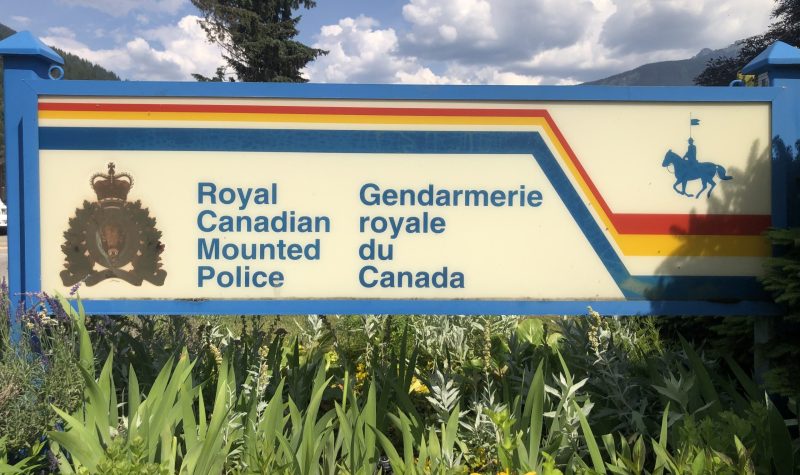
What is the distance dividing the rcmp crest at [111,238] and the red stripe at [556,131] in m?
0.32

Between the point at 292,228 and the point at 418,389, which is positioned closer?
the point at 292,228

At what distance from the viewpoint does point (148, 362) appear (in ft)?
9.98

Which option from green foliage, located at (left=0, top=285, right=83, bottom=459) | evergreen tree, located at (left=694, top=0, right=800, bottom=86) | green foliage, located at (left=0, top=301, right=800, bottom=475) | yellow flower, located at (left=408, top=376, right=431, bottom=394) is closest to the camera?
green foliage, located at (left=0, top=301, right=800, bottom=475)

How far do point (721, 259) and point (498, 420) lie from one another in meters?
1.44

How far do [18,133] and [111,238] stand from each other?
0.59m

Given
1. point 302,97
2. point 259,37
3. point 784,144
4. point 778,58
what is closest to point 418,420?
point 302,97

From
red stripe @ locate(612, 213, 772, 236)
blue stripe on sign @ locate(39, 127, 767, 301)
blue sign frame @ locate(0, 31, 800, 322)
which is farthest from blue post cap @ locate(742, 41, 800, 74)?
blue stripe on sign @ locate(39, 127, 767, 301)

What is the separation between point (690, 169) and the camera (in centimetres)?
285

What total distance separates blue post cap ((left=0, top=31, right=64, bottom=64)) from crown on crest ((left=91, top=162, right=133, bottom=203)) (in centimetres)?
55

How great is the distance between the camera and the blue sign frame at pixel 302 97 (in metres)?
2.73

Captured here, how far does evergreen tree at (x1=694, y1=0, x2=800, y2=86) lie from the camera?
2563 centimetres

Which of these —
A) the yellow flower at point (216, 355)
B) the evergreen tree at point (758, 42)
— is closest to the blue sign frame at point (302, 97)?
the yellow flower at point (216, 355)

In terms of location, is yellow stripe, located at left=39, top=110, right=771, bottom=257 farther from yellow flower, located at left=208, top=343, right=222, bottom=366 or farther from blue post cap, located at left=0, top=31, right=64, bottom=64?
yellow flower, located at left=208, top=343, right=222, bottom=366

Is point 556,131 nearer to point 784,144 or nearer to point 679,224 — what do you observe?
point 679,224
